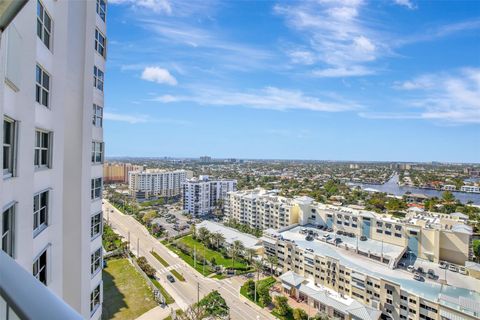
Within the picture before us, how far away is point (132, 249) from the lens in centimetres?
1758

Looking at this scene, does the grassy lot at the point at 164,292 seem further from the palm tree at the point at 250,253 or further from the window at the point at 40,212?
the window at the point at 40,212

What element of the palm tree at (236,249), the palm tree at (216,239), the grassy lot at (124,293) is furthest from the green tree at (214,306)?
the palm tree at (216,239)

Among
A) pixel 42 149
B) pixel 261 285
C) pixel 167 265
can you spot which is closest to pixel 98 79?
pixel 42 149

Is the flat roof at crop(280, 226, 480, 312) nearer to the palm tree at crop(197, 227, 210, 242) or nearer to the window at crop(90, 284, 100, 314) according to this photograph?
the palm tree at crop(197, 227, 210, 242)

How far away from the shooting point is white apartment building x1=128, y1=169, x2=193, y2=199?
109 ft

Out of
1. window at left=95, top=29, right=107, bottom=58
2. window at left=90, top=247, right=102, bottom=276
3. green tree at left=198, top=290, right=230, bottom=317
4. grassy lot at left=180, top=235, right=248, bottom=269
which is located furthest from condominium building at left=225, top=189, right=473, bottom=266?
window at left=95, top=29, right=107, bottom=58

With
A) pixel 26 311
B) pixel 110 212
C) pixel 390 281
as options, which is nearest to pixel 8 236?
pixel 26 311

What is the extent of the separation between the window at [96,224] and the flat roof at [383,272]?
32.9 feet

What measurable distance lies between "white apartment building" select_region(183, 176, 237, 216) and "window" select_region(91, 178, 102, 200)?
23356 mm

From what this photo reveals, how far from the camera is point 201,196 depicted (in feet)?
87.9

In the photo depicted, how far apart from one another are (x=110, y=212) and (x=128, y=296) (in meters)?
16.7

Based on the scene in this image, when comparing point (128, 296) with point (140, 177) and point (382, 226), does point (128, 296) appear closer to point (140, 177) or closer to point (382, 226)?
point (382, 226)

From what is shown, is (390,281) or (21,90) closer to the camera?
(21,90)

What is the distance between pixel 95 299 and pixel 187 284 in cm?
1071
